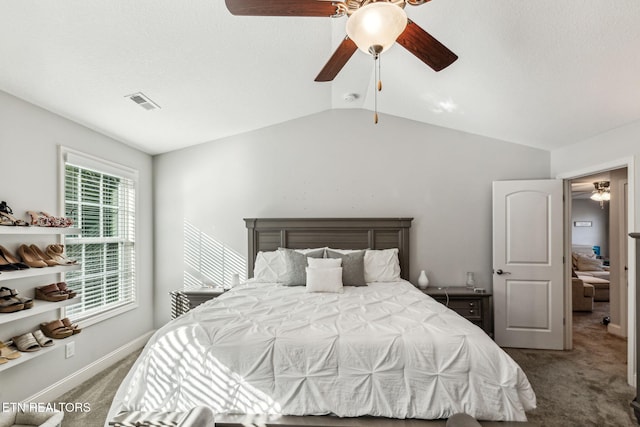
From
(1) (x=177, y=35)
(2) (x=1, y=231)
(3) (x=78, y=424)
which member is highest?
(1) (x=177, y=35)

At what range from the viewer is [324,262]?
3139mm

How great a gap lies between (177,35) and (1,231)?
5.56 ft

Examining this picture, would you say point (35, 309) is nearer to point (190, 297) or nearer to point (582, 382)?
point (190, 297)

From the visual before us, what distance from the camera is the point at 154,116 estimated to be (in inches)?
120

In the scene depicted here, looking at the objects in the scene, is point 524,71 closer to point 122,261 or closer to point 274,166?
point 274,166

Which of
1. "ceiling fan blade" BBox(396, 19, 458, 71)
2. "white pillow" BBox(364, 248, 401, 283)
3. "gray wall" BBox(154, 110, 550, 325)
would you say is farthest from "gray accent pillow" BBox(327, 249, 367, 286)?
"ceiling fan blade" BBox(396, 19, 458, 71)

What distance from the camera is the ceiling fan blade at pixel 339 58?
174cm

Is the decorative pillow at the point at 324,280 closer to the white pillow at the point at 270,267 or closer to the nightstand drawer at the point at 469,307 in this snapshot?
the white pillow at the point at 270,267

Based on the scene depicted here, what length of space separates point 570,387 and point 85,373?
14.4ft

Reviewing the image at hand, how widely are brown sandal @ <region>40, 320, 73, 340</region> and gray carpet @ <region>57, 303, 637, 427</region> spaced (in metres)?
0.58

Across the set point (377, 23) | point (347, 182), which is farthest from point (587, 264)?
point (377, 23)

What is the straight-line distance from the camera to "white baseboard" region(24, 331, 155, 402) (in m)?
2.40

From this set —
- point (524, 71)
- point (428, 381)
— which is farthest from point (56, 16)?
point (524, 71)

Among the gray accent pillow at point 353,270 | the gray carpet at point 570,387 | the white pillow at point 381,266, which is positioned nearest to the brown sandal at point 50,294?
the gray carpet at point 570,387
